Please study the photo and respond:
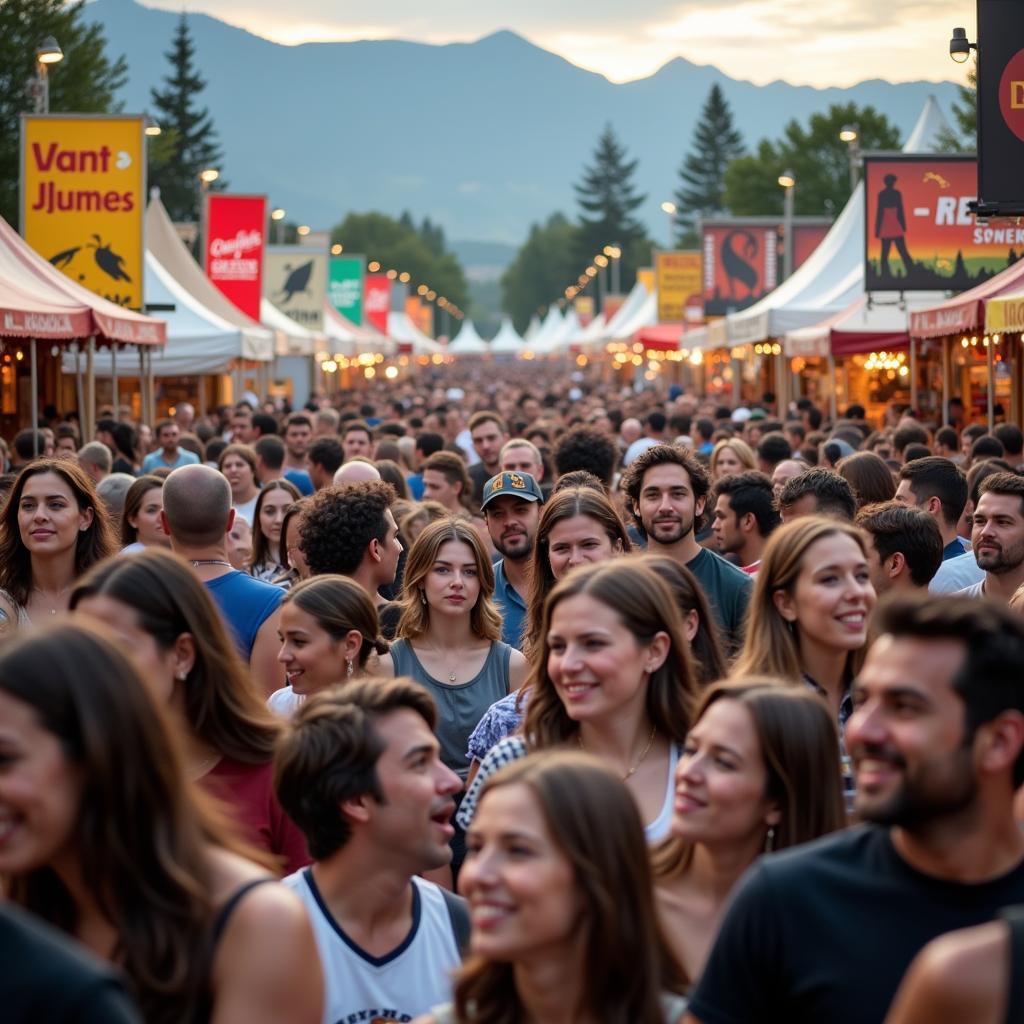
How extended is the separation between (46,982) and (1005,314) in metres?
14.6

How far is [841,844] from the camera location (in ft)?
9.59

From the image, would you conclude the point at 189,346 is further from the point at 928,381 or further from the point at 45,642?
the point at 45,642

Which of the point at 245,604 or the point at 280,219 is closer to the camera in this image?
the point at 245,604

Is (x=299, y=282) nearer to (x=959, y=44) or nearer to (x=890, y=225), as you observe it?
(x=890, y=225)

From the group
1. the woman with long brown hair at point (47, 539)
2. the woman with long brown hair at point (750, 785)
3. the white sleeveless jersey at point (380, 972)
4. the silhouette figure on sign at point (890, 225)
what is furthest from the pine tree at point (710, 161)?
the woman with long brown hair at point (750, 785)

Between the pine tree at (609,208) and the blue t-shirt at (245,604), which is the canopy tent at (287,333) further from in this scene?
the pine tree at (609,208)

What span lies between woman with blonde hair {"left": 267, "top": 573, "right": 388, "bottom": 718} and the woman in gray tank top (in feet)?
1.51

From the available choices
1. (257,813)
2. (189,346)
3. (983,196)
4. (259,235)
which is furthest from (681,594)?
(259,235)

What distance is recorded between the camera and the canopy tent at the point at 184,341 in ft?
86.3

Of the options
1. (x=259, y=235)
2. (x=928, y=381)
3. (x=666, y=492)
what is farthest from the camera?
(x=259, y=235)

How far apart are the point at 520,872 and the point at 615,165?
15580cm

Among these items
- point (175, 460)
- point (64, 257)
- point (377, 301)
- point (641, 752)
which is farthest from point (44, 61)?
point (377, 301)

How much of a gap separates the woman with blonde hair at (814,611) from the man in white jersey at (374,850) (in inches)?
52.2

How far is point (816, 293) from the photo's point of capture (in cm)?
2978
